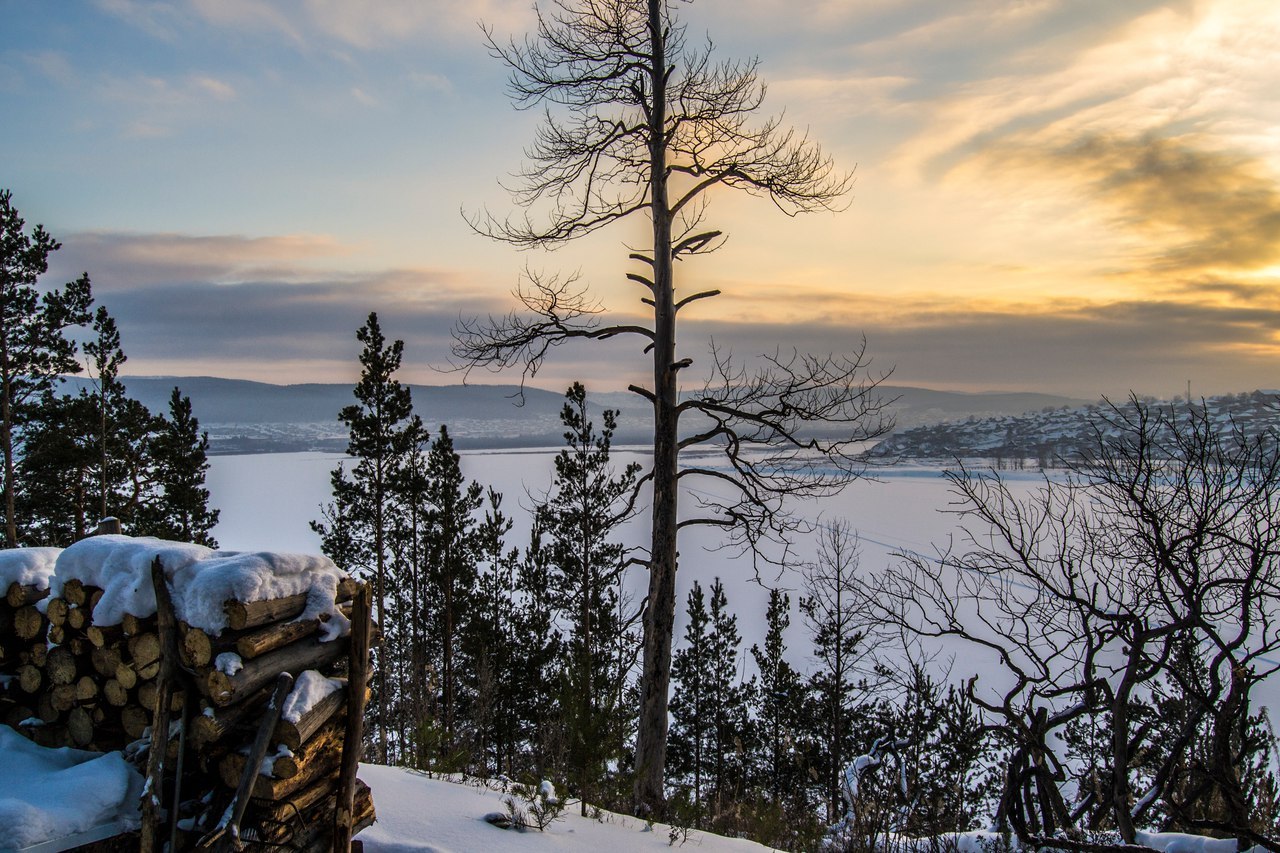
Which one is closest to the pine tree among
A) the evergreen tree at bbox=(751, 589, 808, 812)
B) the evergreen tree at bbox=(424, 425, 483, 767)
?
the evergreen tree at bbox=(424, 425, 483, 767)

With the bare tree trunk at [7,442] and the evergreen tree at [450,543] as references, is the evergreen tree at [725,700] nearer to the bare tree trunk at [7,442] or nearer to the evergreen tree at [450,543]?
the evergreen tree at [450,543]

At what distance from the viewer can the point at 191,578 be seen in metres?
3.69

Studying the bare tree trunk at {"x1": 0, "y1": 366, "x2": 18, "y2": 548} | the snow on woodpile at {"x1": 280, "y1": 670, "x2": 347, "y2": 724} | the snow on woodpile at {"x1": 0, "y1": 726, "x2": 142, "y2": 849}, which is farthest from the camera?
the bare tree trunk at {"x1": 0, "y1": 366, "x2": 18, "y2": 548}

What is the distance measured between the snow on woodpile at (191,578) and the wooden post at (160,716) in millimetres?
81

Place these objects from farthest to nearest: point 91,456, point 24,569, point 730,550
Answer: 1. point 730,550
2. point 91,456
3. point 24,569

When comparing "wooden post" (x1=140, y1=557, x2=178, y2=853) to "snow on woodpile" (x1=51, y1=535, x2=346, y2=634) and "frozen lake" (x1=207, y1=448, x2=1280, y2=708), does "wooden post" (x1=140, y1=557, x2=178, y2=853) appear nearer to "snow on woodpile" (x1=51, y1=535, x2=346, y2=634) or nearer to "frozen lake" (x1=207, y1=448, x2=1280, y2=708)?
"snow on woodpile" (x1=51, y1=535, x2=346, y2=634)

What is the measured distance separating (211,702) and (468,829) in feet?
7.46

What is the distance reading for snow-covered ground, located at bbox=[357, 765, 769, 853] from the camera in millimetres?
4648

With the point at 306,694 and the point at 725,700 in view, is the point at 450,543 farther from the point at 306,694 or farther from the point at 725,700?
the point at 306,694

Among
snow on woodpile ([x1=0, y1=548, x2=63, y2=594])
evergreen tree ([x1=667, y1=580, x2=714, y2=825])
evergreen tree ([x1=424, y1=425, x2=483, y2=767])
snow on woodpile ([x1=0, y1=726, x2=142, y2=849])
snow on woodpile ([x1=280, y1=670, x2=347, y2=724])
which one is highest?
snow on woodpile ([x1=0, y1=548, x2=63, y2=594])

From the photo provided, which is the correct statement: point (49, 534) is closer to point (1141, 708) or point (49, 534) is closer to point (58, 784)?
point (58, 784)

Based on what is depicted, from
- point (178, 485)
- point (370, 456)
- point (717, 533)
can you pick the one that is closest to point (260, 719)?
point (370, 456)

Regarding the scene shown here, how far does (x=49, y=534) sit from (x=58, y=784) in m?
21.4

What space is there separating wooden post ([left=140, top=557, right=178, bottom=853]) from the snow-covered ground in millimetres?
1430
